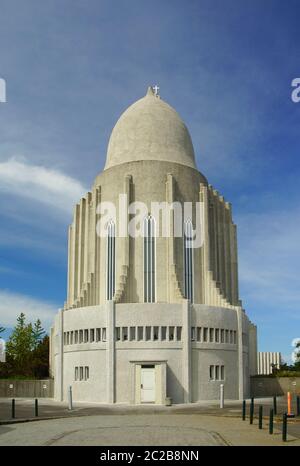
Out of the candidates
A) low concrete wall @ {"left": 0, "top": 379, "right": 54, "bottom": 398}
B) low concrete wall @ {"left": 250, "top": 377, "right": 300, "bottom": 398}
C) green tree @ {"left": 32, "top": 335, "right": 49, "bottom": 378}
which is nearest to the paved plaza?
low concrete wall @ {"left": 0, "top": 379, "right": 54, "bottom": 398}

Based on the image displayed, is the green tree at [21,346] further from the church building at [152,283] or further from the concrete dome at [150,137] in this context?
the concrete dome at [150,137]

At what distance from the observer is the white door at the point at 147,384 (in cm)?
4456

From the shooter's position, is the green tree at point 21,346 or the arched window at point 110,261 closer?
the arched window at point 110,261

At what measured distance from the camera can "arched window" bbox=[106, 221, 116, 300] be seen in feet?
178

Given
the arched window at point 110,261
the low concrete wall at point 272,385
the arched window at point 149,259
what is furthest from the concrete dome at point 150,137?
the low concrete wall at point 272,385

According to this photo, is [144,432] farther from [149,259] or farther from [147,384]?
[149,259]

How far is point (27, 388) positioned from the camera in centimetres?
5872

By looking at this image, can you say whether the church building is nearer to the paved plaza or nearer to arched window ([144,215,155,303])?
arched window ([144,215,155,303])

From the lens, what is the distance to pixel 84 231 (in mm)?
59125

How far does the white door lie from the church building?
77mm

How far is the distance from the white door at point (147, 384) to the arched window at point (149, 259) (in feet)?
27.0

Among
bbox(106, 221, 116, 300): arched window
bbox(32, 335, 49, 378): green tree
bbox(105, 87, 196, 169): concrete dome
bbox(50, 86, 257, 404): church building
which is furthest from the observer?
bbox(32, 335, 49, 378): green tree
